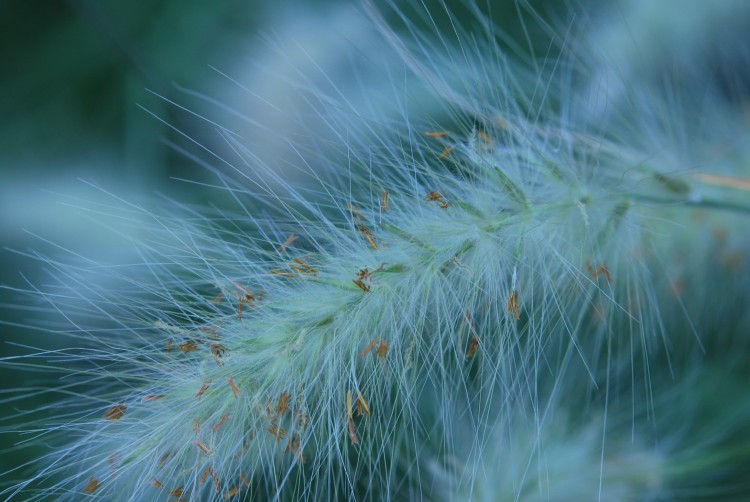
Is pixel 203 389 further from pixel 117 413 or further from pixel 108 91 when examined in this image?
pixel 108 91

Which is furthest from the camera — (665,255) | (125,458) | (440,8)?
(440,8)

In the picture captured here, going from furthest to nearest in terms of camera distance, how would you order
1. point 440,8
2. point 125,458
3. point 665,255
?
point 440,8, point 665,255, point 125,458

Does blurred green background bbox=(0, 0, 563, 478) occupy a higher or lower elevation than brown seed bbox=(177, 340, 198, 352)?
higher

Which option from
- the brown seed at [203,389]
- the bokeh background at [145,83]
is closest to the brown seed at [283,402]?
the brown seed at [203,389]

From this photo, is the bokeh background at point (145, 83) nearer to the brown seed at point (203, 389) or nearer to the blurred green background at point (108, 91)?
the blurred green background at point (108, 91)

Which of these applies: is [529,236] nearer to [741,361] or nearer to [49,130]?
[741,361]

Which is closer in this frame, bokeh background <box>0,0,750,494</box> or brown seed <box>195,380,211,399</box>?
brown seed <box>195,380,211,399</box>

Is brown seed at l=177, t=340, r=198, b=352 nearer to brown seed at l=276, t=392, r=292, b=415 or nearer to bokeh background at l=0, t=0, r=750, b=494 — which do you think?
brown seed at l=276, t=392, r=292, b=415

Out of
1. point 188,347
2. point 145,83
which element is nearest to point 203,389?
point 188,347

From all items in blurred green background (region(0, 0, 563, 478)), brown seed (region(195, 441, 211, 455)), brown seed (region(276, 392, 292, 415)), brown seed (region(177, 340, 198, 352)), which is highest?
blurred green background (region(0, 0, 563, 478))

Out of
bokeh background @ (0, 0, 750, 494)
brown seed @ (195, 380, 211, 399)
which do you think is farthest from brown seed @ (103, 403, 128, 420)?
bokeh background @ (0, 0, 750, 494)

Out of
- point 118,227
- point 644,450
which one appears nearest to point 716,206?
point 644,450
